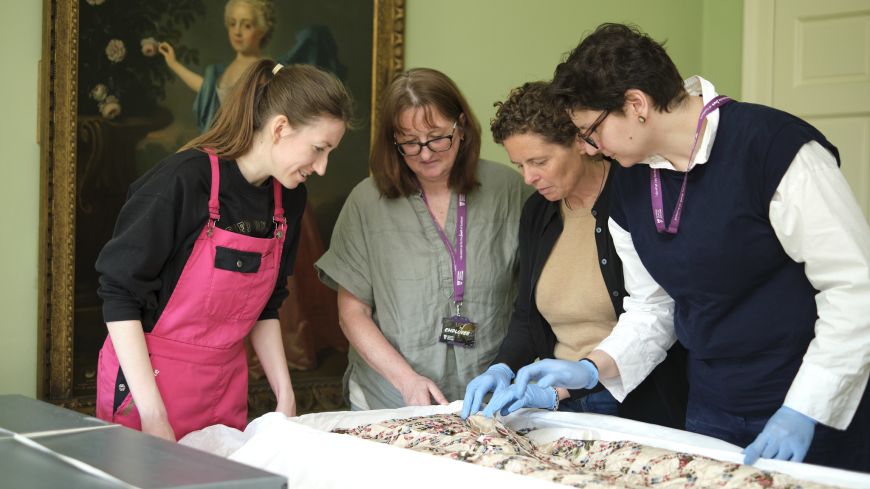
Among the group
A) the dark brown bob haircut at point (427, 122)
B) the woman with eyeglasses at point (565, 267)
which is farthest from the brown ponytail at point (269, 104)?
the woman with eyeglasses at point (565, 267)

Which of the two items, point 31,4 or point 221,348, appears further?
point 31,4

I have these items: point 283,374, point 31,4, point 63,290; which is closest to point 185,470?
point 283,374

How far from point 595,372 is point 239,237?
32.7 inches

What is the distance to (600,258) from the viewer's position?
2.21m

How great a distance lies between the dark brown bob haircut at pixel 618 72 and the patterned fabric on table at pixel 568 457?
66 centimetres

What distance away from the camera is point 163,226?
72.9 inches

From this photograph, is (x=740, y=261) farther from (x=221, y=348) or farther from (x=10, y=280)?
(x=10, y=280)

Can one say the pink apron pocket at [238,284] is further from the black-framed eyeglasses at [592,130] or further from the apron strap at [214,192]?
the black-framed eyeglasses at [592,130]

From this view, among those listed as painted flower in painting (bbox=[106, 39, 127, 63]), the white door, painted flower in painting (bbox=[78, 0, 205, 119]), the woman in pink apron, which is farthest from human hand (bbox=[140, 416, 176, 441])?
the white door

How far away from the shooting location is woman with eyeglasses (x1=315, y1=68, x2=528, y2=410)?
2426 millimetres

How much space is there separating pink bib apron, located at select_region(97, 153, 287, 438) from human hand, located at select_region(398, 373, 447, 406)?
450mm

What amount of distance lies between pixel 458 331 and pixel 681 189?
2.67 ft

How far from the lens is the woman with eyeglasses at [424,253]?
2.43m

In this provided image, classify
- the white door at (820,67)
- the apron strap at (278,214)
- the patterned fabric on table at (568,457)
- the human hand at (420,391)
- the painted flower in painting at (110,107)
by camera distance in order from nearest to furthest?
the patterned fabric on table at (568,457)
the apron strap at (278,214)
the human hand at (420,391)
the painted flower in painting at (110,107)
the white door at (820,67)
